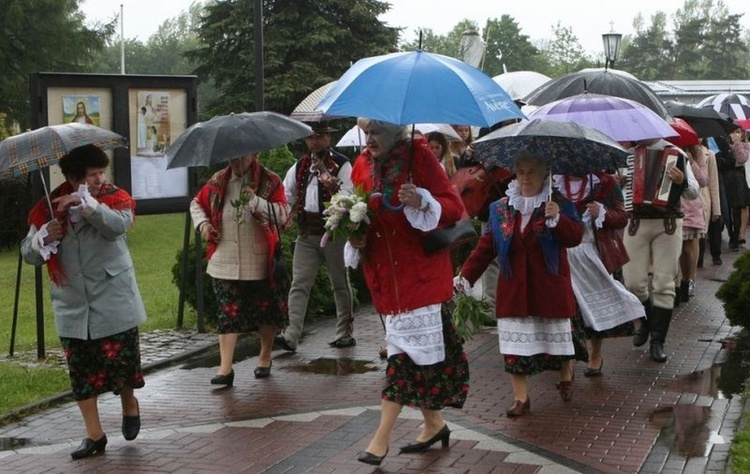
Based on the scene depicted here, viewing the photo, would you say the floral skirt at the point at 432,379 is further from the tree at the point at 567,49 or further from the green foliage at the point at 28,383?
Answer: the tree at the point at 567,49

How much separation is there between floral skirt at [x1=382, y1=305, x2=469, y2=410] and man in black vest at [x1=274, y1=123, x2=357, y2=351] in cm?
287

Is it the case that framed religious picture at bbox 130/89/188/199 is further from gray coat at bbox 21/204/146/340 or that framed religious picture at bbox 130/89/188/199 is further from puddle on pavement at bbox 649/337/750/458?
puddle on pavement at bbox 649/337/750/458

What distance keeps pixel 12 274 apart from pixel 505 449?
15.6 m

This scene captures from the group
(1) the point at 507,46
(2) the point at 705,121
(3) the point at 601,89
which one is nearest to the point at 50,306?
(2) the point at 705,121

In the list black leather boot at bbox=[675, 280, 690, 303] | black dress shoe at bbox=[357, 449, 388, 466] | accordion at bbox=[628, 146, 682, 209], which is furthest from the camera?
black leather boot at bbox=[675, 280, 690, 303]

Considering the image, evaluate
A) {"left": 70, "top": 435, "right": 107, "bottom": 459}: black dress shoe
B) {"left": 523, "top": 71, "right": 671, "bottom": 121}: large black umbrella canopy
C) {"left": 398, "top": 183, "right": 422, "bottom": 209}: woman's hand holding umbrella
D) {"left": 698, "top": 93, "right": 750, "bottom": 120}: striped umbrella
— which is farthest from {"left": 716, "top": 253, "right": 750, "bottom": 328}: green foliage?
{"left": 698, "top": 93, "right": 750, "bottom": 120}: striped umbrella

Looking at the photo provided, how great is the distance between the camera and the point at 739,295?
10289mm

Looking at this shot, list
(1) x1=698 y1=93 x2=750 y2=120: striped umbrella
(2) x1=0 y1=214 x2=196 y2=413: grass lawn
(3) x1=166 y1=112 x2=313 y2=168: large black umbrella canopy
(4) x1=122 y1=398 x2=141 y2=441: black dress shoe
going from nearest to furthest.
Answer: (4) x1=122 y1=398 x2=141 y2=441: black dress shoe
(3) x1=166 y1=112 x2=313 y2=168: large black umbrella canopy
(2) x1=0 y1=214 x2=196 y2=413: grass lawn
(1) x1=698 y1=93 x2=750 y2=120: striped umbrella

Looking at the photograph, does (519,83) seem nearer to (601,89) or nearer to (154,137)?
(601,89)

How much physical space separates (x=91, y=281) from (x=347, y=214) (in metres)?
1.59

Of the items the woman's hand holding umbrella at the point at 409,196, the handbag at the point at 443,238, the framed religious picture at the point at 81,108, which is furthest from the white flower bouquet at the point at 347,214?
the framed religious picture at the point at 81,108

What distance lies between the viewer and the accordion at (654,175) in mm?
9570

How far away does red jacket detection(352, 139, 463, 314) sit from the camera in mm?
6602

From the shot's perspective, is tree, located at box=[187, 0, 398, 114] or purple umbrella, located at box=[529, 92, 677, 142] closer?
purple umbrella, located at box=[529, 92, 677, 142]
